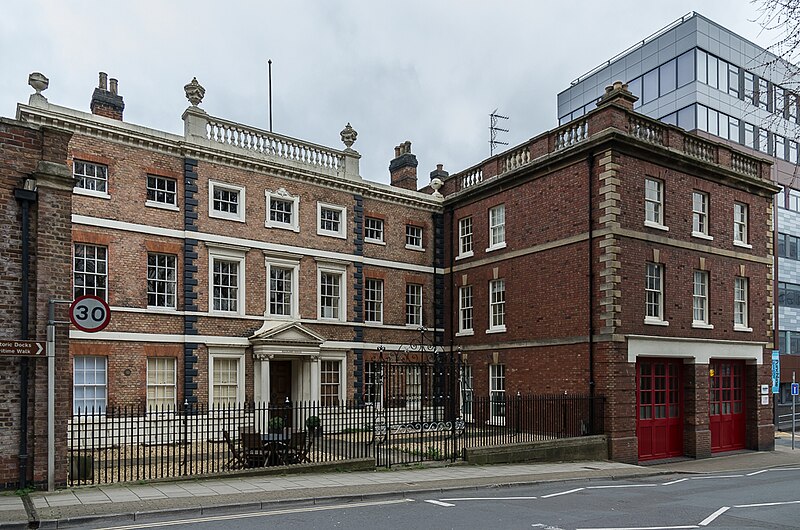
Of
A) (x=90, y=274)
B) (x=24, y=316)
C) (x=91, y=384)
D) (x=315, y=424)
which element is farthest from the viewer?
(x=90, y=274)

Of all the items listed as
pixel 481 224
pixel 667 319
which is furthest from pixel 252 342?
pixel 667 319

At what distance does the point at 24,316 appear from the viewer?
13.2 metres

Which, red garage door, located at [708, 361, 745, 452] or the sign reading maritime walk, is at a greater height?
the sign reading maritime walk

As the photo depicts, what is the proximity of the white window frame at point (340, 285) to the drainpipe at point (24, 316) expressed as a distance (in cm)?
1397

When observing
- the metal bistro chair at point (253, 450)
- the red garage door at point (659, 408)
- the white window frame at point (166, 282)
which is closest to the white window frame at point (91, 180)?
the white window frame at point (166, 282)

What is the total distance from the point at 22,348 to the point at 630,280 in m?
16.9

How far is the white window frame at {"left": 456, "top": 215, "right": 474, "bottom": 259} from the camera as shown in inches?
1149

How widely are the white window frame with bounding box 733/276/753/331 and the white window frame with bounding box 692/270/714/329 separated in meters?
1.81

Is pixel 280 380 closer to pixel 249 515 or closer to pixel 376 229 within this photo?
pixel 376 229

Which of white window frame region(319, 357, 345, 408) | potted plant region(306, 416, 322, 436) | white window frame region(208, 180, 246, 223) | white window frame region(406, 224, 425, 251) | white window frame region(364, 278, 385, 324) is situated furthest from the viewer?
white window frame region(406, 224, 425, 251)

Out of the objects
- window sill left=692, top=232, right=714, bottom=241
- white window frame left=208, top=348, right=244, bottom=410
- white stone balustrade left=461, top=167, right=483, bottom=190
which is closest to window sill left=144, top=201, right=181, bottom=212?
white window frame left=208, top=348, right=244, bottom=410

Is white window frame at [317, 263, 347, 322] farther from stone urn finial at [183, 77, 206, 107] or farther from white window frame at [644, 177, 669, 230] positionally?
white window frame at [644, 177, 669, 230]

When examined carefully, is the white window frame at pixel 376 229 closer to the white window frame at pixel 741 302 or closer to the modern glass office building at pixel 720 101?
the white window frame at pixel 741 302

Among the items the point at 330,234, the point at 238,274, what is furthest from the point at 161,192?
the point at 330,234
